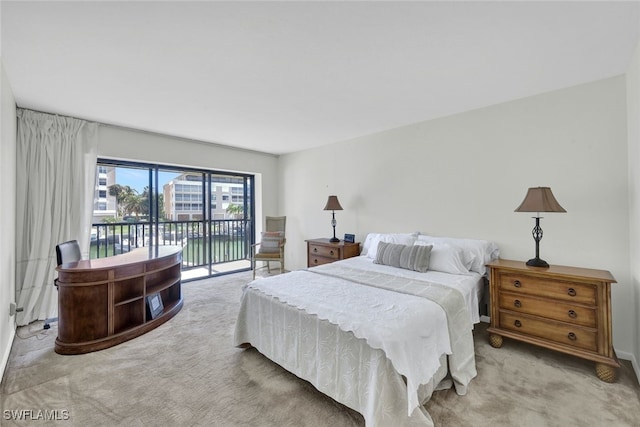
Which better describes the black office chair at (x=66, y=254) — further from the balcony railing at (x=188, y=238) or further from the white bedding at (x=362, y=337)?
the white bedding at (x=362, y=337)

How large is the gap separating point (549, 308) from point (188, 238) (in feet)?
16.5

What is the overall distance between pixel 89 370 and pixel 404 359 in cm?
245

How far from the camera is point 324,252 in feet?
13.2

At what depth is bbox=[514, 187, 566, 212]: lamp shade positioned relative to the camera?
2217 mm

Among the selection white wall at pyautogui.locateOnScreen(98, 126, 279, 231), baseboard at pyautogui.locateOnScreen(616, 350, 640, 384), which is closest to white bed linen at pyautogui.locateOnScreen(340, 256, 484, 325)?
baseboard at pyautogui.locateOnScreen(616, 350, 640, 384)

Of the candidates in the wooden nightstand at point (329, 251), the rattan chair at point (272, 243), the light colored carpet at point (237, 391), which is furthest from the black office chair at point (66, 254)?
the wooden nightstand at point (329, 251)

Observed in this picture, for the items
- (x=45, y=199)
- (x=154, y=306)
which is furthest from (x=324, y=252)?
(x=45, y=199)

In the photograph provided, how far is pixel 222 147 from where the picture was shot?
468 centimetres

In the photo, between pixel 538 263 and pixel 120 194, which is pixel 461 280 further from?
pixel 120 194

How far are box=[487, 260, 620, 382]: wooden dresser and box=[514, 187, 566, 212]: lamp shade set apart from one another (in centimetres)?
52

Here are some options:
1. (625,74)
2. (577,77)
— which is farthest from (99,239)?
(625,74)

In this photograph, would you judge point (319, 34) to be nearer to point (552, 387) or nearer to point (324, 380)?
point (324, 380)

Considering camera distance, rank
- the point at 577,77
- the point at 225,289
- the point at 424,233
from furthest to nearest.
A: the point at 225,289
the point at 424,233
the point at 577,77

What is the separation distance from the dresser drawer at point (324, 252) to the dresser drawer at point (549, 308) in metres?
2.05
